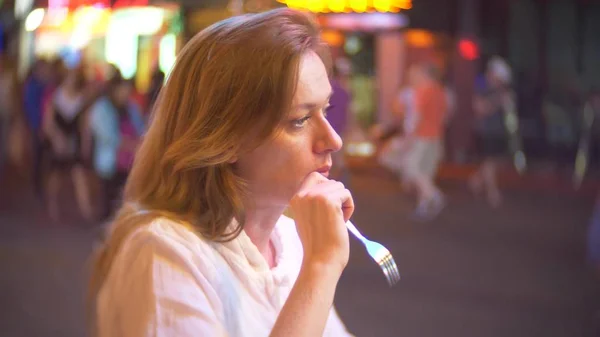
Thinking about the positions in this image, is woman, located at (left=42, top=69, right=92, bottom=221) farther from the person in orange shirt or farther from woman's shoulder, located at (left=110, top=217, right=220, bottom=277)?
woman's shoulder, located at (left=110, top=217, right=220, bottom=277)

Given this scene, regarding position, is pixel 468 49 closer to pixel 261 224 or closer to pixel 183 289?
pixel 261 224

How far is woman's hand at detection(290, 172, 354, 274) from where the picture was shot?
43.8 inches

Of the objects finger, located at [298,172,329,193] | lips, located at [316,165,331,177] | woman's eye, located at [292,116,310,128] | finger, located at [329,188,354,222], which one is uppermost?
woman's eye, located at [292,116,310,128]

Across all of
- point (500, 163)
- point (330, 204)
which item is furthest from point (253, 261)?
point (500, 163)

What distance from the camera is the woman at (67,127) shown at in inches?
281

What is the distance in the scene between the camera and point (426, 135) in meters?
8.13

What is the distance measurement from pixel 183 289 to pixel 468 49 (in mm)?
12363

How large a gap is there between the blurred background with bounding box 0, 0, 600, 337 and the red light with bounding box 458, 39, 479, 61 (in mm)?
34

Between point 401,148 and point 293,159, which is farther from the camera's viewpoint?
point 401,148

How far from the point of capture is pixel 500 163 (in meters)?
12.5

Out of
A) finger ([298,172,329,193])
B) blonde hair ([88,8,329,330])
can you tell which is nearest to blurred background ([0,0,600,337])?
blonde hair ([88,8,329,330])

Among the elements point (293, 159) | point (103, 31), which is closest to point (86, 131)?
point (293, 159)

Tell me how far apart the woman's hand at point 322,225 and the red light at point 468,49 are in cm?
1212

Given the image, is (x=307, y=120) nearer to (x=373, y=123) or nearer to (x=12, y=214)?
(x=12, y=214)
